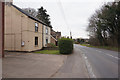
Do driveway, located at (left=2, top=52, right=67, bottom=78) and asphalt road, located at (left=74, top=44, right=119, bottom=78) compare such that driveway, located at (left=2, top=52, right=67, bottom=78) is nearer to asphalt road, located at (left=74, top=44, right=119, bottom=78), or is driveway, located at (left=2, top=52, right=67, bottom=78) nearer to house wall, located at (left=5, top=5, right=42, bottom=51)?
asphalt road, located at (left=74, top=44, right=119, bottom=78)

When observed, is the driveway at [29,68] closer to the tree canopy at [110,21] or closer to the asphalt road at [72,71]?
the asphalt road at [72,71]

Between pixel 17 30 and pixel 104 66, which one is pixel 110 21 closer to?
pixel 104 66

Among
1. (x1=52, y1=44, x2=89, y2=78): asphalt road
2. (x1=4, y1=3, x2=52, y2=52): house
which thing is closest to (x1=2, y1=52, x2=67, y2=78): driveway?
(x1=52, y1=44, x2=89, y2=78): asphalt road

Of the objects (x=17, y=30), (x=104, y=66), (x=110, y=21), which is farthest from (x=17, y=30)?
(x=110, y=21)

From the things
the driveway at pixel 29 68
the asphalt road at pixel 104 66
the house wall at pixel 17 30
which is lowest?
the asphalt road at pixel 104 66

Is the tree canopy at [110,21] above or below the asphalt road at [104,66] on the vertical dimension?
above

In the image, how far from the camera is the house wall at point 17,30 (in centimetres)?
Result: 1395

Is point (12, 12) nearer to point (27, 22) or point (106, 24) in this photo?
point (27, 22)

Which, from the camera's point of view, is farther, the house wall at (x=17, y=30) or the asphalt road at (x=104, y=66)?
the house wall at (x=17, y=30)

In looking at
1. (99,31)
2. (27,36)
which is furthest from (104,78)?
(99,31)

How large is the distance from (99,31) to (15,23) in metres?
25.4

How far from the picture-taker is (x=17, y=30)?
14.3 metres

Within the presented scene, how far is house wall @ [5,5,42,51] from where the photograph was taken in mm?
13953

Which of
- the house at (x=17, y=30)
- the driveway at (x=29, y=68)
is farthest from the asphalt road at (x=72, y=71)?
the house at (x=17, y=30)
